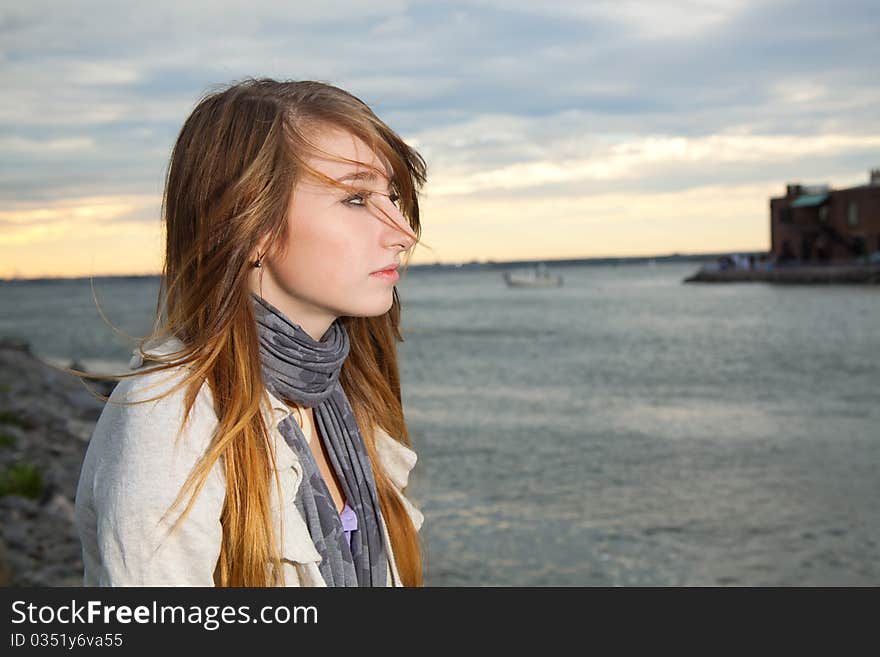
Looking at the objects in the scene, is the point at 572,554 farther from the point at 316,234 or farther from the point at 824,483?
the point at 316,234

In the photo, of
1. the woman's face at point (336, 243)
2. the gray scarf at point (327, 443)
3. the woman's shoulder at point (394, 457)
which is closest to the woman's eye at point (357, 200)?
the woman's face at point (336, 243)

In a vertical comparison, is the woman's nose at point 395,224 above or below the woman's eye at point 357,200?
below

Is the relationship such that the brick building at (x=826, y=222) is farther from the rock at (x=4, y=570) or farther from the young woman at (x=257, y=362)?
the young woman at (x=257, y=362)

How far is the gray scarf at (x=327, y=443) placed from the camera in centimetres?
177

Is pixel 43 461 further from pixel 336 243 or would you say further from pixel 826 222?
pixel 826 222

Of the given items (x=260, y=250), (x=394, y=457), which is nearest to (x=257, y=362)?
(x=260, y=250)

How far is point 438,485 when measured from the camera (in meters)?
11.6

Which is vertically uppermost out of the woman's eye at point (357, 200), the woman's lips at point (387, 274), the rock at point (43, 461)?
the woman's eye at point (357, 200)

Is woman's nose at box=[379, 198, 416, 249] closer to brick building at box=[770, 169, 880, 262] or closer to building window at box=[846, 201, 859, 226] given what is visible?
brick building at box=[770, 169, 880, 262]

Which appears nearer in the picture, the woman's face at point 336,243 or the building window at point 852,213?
the woman's face at point 336,243

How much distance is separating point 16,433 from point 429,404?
908cm

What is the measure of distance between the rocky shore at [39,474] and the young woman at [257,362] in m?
4.93

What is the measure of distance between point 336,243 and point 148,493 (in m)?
0.59

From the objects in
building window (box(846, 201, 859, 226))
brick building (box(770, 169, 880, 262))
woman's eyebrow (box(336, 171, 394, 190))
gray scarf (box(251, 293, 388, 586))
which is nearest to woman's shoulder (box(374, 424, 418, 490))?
gray scarf (box(251, 293, 388, 586))
